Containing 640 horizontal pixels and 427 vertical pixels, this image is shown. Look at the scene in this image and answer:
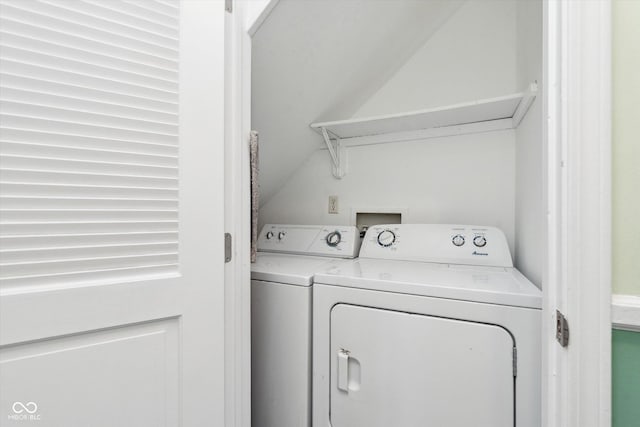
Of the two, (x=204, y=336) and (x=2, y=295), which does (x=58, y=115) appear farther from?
(x=204, y=336)

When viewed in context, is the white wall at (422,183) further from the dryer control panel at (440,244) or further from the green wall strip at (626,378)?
the green wall strip at (626,378)

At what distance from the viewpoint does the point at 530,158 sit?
1.21 meters

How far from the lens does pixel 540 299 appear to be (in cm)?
87

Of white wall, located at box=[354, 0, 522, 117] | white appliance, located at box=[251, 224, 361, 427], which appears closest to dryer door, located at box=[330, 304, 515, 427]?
white appliance, located at box=[251, 224, 361, 427]

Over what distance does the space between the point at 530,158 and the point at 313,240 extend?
1.21m

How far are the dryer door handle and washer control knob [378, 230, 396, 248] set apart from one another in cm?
69

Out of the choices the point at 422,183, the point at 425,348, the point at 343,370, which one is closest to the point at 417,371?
the point at 425,348

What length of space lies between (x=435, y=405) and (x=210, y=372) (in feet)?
2.59

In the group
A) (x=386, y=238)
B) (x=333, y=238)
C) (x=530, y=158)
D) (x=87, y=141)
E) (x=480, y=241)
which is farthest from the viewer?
(x=333, y=238)

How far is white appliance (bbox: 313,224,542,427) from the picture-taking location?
895mm

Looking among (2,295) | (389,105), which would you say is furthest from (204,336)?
(389,105)

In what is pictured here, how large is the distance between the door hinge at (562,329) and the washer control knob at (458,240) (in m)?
0.83

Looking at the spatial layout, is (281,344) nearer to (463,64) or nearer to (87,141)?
(87,141)

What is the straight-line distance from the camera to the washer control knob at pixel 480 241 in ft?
4.61
